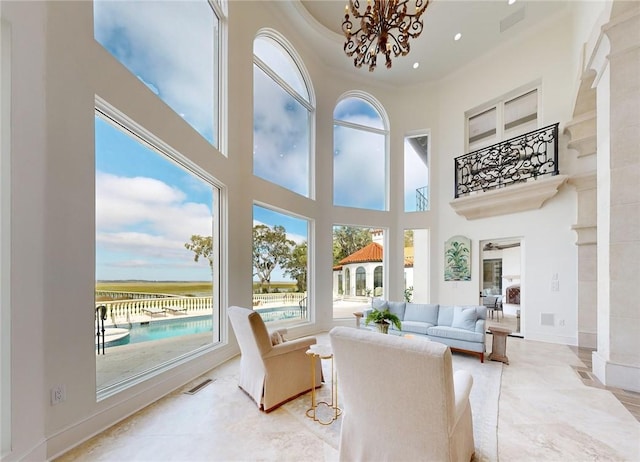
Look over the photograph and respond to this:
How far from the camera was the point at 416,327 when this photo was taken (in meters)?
5.26

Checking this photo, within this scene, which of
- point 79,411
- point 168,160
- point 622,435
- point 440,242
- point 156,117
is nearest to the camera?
point 79,411

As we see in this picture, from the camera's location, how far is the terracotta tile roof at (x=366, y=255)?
7613 mm

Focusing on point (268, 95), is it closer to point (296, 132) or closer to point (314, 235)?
point (296, 132)

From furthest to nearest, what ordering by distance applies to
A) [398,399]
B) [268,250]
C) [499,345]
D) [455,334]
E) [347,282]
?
[347,282]
[268,250]
[455,334]
[499,345]
[398,399]

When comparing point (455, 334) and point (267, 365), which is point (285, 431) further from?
point (455, 334)

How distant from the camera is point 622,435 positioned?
255cm

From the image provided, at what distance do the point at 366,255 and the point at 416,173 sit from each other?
8.67 ft

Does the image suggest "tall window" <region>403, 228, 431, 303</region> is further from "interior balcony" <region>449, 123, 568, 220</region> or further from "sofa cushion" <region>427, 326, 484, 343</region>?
"sofa cushion" <region>427, 326, 484, 343</region>

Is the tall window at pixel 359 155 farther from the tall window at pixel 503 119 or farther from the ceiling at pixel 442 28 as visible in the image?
the tall window at pixel 503 119

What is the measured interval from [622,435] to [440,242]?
5367mm

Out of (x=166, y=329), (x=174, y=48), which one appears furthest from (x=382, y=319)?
(x=174, y=48)

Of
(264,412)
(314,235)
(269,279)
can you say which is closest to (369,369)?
(264,412)

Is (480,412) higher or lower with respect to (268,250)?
lower

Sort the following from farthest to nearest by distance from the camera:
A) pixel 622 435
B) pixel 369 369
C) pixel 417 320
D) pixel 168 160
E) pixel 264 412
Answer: pixel 417 320 → pixel 168 160 → pixel 264 412 → pixel 622 435 → pixel 369 369
